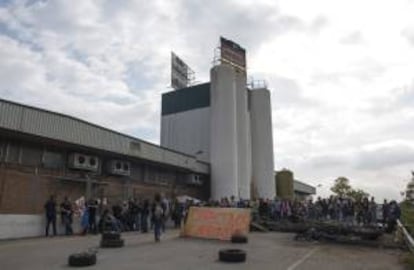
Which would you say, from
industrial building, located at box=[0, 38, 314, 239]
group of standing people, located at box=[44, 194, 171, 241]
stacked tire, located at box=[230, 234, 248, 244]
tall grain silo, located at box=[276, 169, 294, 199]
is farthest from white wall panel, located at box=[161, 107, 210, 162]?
stacked tire, located at box=[230, 234, 248, 244]

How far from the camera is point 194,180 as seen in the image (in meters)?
41.1

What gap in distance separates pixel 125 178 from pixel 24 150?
868cm

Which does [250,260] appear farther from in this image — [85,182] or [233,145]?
[233,145]

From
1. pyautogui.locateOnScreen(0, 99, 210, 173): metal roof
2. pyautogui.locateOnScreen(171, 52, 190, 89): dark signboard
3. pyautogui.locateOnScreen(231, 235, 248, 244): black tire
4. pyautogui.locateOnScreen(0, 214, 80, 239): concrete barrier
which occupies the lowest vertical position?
pyautogui.locateOnScreen(231, 235, 248, 244): black tire

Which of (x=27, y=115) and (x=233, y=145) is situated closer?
(x=27, y=115)

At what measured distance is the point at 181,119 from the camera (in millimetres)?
52969

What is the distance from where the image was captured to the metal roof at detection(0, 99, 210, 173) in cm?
2269

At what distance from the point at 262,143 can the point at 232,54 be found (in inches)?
430

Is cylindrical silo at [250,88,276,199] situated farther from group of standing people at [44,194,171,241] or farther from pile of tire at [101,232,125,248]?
pile of tire at [101,232,125,248]

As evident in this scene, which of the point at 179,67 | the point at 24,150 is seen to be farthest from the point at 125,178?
the point at 179,67

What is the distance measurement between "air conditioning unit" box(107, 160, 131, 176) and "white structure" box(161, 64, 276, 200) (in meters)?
13.2

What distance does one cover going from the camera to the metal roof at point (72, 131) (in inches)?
893

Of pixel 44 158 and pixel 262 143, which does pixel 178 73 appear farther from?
pixel 44 158

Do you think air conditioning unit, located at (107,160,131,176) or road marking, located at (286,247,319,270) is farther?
air conditioning unit, located at (107,160,131,176)
